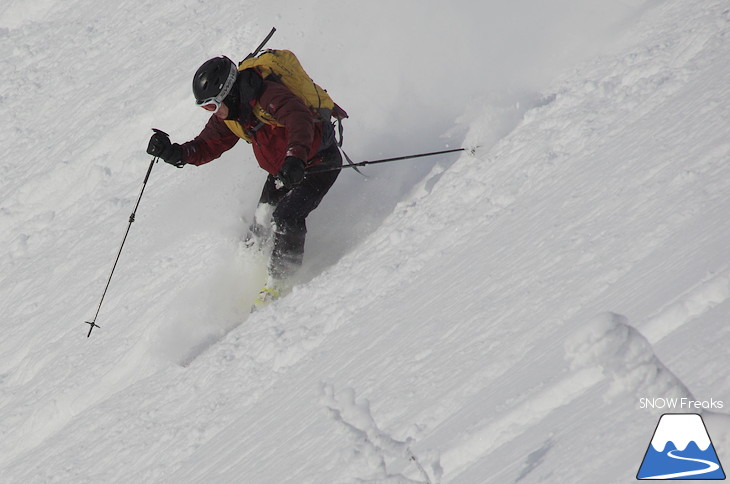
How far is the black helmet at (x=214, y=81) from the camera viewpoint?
5.40 metres

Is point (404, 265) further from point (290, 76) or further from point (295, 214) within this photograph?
point (290, 76)

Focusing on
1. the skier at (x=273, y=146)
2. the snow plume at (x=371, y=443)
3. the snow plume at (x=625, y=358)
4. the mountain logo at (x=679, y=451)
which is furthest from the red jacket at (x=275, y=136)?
the mountain logo at (x=679, y=451)

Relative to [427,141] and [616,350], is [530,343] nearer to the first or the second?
[616,350]

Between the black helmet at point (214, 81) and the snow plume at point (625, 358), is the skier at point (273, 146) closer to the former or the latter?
the black helmet at point (214, 81)

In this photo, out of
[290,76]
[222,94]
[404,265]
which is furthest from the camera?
[290,76]

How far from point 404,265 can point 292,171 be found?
38.2 inches

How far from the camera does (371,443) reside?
3.40 metres

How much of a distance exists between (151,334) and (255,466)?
277cm

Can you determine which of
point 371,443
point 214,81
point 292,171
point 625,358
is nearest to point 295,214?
point 292,171

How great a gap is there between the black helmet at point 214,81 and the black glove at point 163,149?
0.64m

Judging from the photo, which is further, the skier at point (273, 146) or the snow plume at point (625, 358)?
the skier at point (273, 146)

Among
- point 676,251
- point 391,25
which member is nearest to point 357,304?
point 676,251

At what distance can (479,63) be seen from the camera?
829 cm

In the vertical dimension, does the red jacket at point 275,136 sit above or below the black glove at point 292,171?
above
